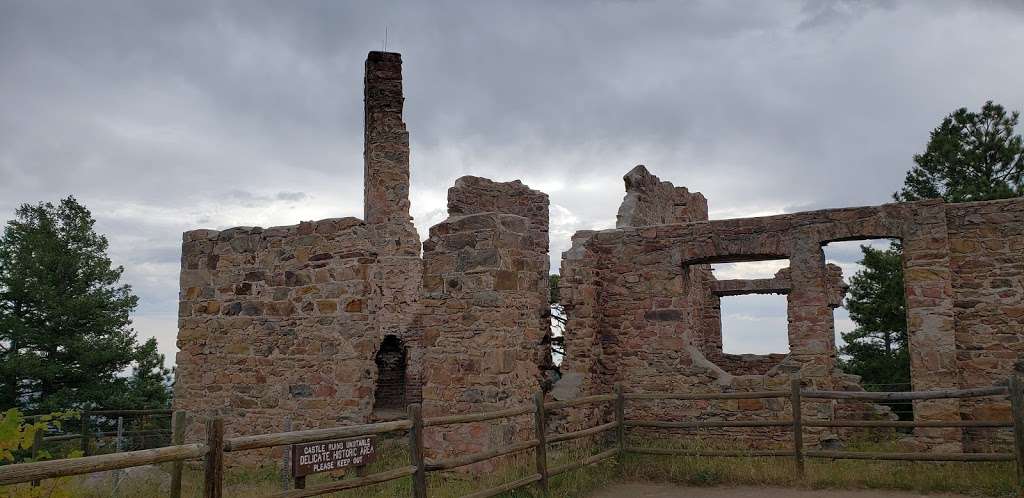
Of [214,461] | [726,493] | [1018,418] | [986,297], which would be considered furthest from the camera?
[986,297]

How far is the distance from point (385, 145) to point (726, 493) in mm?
10032

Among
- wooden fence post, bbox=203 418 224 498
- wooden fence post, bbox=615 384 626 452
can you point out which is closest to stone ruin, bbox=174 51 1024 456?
wooden fence post, bbox=615 384 626 452

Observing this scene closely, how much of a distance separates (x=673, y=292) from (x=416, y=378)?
6.77 metres

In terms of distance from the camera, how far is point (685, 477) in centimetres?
870

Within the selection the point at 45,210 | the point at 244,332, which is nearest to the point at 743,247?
the point at 244,332

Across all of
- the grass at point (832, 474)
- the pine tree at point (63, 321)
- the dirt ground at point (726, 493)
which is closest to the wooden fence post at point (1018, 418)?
the grass at point (832, 474)

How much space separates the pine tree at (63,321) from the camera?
17.2 metres

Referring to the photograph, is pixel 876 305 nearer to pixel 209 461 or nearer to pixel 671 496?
pixel 671 496

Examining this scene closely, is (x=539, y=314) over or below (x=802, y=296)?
below

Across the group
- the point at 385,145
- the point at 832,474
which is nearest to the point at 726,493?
the point at 832,474

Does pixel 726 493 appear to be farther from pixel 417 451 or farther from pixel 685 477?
pixel 417 451

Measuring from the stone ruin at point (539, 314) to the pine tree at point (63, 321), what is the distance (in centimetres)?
757

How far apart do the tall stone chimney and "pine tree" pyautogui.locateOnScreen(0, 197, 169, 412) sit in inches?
292

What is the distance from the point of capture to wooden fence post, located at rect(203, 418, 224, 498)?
5.10 meters
